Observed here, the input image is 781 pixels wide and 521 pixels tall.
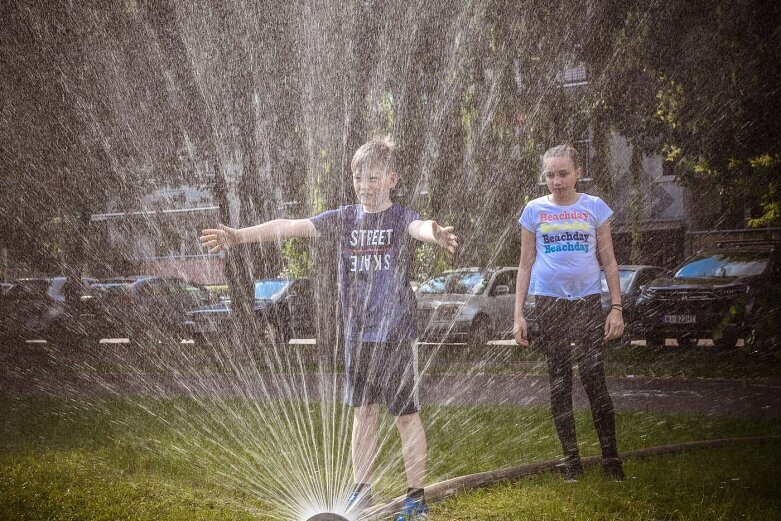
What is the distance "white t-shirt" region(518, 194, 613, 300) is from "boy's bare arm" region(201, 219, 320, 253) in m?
1.49

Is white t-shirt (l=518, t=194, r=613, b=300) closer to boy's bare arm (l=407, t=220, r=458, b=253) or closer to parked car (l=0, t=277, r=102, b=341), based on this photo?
boy's bare arm (l=407, t=220, r=458, b=253)

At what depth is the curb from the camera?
169 inches

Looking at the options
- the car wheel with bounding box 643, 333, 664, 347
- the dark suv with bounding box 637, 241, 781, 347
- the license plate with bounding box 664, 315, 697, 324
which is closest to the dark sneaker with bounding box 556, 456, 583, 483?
the dark suv with bounding box 637, 241, 781, 347

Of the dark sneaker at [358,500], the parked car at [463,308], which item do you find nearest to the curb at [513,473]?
the dark sneaker at [358,500]

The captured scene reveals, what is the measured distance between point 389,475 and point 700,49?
28.0 ft

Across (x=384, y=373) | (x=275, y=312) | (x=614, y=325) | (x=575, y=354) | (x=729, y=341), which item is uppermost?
(x=384, y=373)

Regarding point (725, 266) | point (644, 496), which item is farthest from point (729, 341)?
point (644, 496)

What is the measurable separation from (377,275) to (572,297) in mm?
1419

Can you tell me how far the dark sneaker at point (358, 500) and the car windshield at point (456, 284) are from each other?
39.3 ft

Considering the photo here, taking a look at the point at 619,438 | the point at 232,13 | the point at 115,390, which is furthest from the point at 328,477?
the point at 232,13

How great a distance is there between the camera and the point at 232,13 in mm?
12453

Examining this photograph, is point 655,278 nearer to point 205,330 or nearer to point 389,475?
point 205,330

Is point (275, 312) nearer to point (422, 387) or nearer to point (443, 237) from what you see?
point (422, 387)

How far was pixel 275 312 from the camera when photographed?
18719 millimetres
